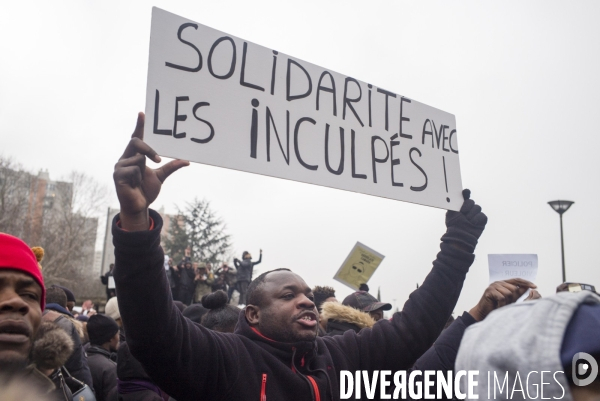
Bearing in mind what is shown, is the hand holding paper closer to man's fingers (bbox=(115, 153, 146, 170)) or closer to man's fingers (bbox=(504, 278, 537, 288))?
man's fingers (bbox=(504, 278, 537, 288))

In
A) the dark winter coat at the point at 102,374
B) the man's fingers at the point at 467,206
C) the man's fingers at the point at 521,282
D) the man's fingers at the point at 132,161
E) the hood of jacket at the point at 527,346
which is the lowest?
the dark winter coat at the point at 102,374

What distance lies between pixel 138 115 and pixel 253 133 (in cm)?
57

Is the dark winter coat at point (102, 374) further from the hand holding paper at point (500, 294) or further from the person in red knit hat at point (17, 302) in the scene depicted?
the hand holding paper at point (500, 294)

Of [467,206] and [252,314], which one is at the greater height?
[467,206]

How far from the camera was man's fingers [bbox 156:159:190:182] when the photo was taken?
6.82 feet

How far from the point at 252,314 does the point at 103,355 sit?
236 centimetres

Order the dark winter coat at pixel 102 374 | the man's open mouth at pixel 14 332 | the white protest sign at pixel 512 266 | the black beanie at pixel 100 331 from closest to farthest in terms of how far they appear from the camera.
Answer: the man's open mouth at pixel 14 332 < the white protest sign at pixel 512 266 < the dark winter coat at pixel 102 374 < the black beanie at pixel 100 331

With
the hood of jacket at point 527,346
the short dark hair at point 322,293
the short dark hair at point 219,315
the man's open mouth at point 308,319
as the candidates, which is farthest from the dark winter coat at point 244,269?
the hood of jacket at point 527,346

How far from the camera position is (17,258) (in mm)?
1942

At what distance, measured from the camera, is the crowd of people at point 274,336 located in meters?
1.01

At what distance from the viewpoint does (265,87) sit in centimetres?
268

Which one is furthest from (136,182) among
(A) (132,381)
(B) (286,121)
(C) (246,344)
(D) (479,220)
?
(D) (479,220)

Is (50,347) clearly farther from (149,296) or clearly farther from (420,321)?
(420,321)

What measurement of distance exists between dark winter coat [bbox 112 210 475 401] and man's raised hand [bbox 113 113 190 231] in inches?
2.4
